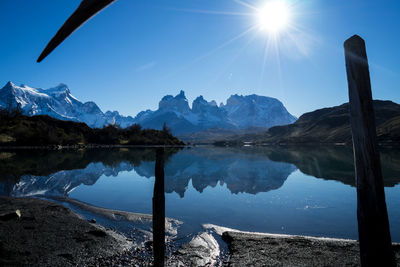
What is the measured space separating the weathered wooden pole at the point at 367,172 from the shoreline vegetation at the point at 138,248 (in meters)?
3.30

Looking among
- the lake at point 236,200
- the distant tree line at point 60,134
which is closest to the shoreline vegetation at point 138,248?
the lake at point 236,200

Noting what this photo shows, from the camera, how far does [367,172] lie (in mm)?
2852

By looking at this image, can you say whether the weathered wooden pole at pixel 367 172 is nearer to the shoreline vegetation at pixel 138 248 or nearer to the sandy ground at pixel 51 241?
the shoreline vegetation at pixel 138 248

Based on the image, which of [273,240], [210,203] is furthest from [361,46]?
[210,203]

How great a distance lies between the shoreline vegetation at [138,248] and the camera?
5855 millimetres

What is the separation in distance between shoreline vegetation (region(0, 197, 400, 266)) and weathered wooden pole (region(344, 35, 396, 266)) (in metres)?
3.30

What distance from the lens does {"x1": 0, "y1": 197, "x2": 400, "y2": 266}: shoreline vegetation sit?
586 centimetres

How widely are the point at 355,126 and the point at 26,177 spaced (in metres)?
25.2

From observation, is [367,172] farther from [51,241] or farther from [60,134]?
[60,134]

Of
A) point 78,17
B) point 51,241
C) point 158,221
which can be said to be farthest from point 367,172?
point 51,241

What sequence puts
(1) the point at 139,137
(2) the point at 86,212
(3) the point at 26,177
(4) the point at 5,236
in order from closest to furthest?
(4) the point at 5,236, (2) the point at 86,212, (3) the point at 26,177, (1) the point at 139,137

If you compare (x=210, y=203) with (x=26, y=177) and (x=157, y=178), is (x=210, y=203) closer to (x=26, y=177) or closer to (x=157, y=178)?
(x=157, y=178)

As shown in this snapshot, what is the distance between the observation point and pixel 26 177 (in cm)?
1983

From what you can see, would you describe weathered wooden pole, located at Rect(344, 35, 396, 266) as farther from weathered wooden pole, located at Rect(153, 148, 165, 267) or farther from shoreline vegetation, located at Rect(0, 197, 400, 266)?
weathered wooden pole, located at Rect(153, 148, 165, 267)
